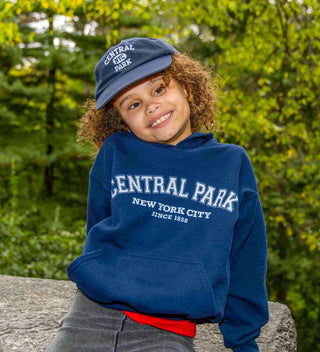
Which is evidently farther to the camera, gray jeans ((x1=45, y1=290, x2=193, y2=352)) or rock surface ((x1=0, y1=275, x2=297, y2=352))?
rock surface ((x1=0, y1=275, x2=297, y2=352))

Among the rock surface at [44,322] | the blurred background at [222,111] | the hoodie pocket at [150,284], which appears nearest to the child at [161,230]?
the hoodie pocket at [150,284]

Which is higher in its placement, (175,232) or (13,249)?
(175,232)

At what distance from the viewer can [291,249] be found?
284 inches

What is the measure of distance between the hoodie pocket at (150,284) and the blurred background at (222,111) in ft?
4.93

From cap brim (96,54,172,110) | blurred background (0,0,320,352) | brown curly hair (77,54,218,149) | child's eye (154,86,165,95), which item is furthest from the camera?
blurred background (0,0,320,352)

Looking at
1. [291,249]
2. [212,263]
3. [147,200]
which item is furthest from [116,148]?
[291,249]

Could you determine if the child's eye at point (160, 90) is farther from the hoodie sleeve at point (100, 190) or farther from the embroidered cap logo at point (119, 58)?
the hoodie sleeve at point (100, 190)

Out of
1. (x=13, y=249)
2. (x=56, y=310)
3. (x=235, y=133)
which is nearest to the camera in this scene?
(x=56, y=310)

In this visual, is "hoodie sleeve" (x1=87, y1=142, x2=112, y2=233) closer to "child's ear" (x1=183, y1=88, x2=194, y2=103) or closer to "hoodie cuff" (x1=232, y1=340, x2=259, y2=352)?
"child's ear" (x1=183, y1=88, x2=194, y2=103)

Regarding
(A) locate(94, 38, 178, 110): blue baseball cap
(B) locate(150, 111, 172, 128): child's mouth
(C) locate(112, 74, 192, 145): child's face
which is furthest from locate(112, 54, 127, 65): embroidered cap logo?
(B) locate(150, 111, 172, 128): child's mouth

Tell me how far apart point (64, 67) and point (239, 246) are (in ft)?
33.0

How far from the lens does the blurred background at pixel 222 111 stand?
5789mm

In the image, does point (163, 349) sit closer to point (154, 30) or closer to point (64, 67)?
point (154, 30)

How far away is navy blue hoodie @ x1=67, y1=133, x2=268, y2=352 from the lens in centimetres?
149
